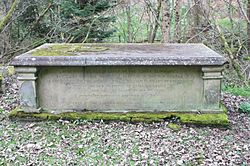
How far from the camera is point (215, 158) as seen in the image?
4.11 metres

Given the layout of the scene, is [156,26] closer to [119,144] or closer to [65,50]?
[65,50]

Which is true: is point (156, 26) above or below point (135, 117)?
above

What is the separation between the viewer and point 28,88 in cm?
519

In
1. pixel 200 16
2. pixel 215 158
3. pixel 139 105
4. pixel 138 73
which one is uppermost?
pixel 200 16

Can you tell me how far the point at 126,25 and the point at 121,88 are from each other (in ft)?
21.4

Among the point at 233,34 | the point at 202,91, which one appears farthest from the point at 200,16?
the point at 202,91

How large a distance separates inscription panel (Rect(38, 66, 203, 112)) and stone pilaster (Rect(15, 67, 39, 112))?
12cm

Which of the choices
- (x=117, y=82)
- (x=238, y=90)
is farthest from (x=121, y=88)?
(x=238, y=90)

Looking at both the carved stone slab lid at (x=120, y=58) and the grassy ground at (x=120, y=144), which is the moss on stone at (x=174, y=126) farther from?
the carved stone slab lid at (x=120, y=58)

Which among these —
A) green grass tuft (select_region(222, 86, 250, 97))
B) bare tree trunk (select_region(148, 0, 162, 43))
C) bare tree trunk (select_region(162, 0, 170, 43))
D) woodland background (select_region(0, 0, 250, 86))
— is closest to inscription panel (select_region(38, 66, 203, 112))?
green grass tuft (select_region(222, 86, 250, 97))

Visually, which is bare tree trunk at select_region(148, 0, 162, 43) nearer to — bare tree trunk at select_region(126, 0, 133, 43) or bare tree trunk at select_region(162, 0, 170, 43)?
bare tree trunk at select_region(162, 0, 170, 43)

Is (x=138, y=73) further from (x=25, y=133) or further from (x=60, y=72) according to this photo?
(x=25, y=133)

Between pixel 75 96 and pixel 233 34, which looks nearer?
pixel 75 96

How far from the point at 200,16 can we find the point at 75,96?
21.8 ft
